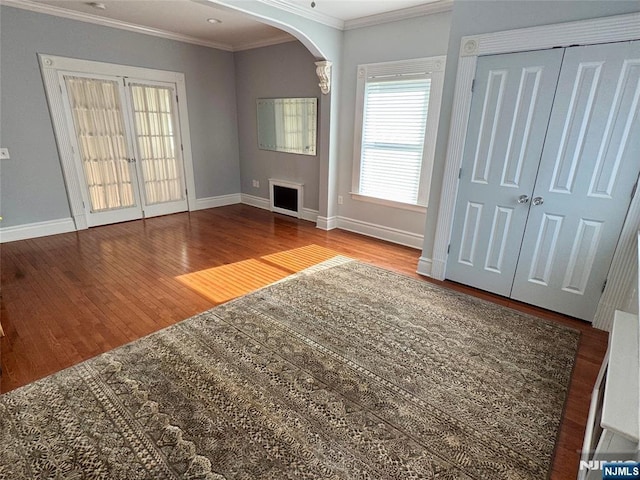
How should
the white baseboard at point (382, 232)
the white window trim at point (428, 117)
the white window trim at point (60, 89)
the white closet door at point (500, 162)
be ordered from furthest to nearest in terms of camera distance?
the white baseboard at point (382, 232)
the white window trim at point (60, 89)
the white window trim at point (428, 117)
the white closet door at point (500, 162)

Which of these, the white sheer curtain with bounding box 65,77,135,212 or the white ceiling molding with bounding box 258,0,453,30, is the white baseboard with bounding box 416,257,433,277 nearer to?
the white ceiling molding with bounding box 258,0,453,30

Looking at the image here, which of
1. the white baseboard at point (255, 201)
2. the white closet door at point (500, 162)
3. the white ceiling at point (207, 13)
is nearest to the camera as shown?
the white closet door at point (500, 162)

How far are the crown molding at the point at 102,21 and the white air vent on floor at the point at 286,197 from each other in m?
2.48

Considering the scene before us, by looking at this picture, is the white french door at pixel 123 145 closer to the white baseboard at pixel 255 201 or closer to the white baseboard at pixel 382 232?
the white baseboard at pixel 255 201

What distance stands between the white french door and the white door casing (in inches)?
176

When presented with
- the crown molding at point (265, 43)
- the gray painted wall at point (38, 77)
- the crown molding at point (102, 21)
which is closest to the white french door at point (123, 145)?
the gray painted wall at point (38, 77)

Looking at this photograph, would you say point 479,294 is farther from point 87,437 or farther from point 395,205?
point 87,437

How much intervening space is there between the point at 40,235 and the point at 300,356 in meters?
4.30

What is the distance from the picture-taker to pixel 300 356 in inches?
88.0

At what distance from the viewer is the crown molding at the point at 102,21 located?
3.79m

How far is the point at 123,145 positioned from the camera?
495 cm

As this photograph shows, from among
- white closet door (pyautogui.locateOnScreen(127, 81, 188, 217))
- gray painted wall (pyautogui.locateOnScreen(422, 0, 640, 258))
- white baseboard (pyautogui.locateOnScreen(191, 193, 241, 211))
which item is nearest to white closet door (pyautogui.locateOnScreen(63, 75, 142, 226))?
white closet door (pyautogui.locateOnScreen(127, 81, 188, 217))

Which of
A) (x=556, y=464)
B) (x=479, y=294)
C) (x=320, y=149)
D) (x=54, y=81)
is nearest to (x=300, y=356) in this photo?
(x=556, y=464)

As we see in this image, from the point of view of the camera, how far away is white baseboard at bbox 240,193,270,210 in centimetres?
620
